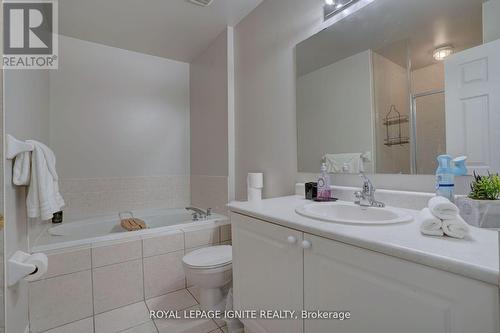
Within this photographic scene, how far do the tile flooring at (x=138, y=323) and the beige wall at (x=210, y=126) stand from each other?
3.48 feet

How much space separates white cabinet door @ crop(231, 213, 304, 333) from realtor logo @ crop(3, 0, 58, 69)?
1.47m

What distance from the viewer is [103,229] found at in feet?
7.78

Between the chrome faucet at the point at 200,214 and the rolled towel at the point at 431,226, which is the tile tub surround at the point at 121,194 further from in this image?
the rolled towel at the point at 431,226

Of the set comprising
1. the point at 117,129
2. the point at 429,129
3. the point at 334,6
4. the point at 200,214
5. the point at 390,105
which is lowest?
the point at 200,214

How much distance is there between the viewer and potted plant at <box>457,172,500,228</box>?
2.46ft

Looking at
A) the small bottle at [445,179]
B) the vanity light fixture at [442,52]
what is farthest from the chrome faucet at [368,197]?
the vanity light fixture at [442,52]

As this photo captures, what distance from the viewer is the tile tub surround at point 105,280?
1.48 metres

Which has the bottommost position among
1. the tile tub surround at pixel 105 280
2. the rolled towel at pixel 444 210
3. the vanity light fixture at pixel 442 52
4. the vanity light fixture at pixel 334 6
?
the tile tub surround at pixel 105 280

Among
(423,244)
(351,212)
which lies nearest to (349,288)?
(423,244)

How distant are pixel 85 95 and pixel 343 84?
268 cm

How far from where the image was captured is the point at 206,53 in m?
2.76

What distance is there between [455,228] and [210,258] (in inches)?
55.4

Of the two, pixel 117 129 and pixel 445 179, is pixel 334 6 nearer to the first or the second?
pixel 445 179

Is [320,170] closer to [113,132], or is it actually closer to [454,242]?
[454,242]
